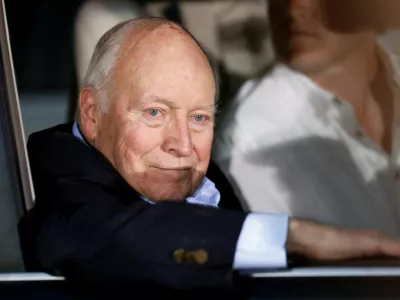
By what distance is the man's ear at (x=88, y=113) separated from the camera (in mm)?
2086

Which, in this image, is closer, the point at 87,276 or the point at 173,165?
the point at 87,276

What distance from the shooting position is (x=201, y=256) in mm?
1876

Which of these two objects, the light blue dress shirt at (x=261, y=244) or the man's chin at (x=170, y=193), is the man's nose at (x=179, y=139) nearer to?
the man's chin at (x=170, y=193)

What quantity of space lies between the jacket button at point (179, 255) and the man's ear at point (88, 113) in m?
0.37

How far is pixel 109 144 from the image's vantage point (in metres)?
2.08

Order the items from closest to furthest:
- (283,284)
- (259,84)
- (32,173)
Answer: (283,284)
(32,173)
(259,84)

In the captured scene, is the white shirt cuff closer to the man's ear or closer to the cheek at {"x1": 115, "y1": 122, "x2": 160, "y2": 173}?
the cheek at {"x1": 115, "y1": 122, "x2": 160, "y2": 173}

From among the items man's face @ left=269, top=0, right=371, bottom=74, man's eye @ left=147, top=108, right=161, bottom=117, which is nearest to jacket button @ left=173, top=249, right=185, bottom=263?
man's eye @ left=147, top=108, right=161, bottom=117

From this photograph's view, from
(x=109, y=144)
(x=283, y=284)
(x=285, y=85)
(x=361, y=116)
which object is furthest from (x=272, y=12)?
(x=283, y=284)

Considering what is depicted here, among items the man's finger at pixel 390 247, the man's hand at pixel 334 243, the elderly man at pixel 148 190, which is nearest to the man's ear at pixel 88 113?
the elderly man at pixel 148 190

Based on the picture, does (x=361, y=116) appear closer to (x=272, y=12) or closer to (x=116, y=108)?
(x=272, y=12)

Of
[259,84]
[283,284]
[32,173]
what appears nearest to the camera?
[283,284]

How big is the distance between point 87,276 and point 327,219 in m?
0.56

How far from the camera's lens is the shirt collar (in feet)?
6.73
